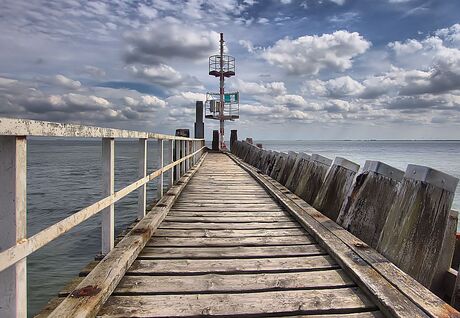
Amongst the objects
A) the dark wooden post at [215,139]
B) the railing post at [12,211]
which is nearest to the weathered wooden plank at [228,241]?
the railing post at [12,211]

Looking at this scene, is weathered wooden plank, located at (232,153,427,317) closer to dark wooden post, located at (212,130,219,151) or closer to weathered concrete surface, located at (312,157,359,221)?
weathered concrete surface, located at (312,157,359,221)

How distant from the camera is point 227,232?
3.99m

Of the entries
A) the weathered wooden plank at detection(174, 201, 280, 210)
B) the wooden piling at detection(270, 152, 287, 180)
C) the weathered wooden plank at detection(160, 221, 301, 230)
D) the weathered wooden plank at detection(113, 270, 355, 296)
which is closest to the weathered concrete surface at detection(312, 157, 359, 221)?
the weathered wooden plank at detection(160, 221, 301, 230)

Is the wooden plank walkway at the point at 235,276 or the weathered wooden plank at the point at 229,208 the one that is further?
the weathered wooden plank at the point at 229,208

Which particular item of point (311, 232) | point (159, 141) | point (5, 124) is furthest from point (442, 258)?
point (159, 141)

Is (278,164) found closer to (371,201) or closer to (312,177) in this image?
(312,177)

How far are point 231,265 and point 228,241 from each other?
27.4 inches

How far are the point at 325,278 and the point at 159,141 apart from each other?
3484mm

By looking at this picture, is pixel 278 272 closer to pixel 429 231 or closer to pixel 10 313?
pixel 429 231

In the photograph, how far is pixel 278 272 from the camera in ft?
9.20

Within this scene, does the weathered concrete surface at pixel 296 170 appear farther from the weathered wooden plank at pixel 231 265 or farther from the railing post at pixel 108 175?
the railing post at pixel 108 175

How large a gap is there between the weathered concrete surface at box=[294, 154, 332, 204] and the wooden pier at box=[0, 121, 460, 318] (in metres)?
1.08

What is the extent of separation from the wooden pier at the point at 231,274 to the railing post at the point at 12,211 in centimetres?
2

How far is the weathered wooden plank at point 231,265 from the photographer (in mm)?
2791
